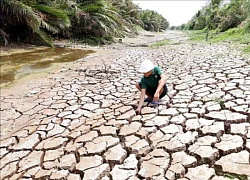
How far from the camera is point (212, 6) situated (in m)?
19.6

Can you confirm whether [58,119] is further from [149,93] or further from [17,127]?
[149,93]

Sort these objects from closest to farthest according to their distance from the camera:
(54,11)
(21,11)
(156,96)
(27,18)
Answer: (156,96)
(21,11)
(27,18)
(54,11)

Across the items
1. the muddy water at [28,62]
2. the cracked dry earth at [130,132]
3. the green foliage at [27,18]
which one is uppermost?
the green foliage at [27,18]

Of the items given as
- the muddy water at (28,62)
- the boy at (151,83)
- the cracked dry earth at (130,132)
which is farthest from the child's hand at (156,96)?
the muddy water at (28,62)

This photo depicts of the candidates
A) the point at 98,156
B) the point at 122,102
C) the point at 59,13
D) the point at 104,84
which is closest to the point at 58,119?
the point at 122,102

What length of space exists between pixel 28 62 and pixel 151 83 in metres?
4.90

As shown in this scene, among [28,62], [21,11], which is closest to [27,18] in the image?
[21,11]

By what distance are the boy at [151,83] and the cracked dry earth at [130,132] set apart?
0.41 feet

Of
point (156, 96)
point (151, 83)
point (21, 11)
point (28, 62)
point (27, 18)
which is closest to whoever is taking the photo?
point (156, 96)

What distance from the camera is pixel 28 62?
22.5ft

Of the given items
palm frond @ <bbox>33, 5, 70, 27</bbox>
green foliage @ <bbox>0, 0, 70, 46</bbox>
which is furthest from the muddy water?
palm frond @ <bbox>33, 5, 70, 27</bbox>

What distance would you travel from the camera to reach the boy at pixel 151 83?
2778 mm

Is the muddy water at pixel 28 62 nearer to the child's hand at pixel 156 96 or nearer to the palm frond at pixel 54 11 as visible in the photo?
the palm frond at pixel 54 11

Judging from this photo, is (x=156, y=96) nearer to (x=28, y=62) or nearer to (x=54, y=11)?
(x=28, y=62)
